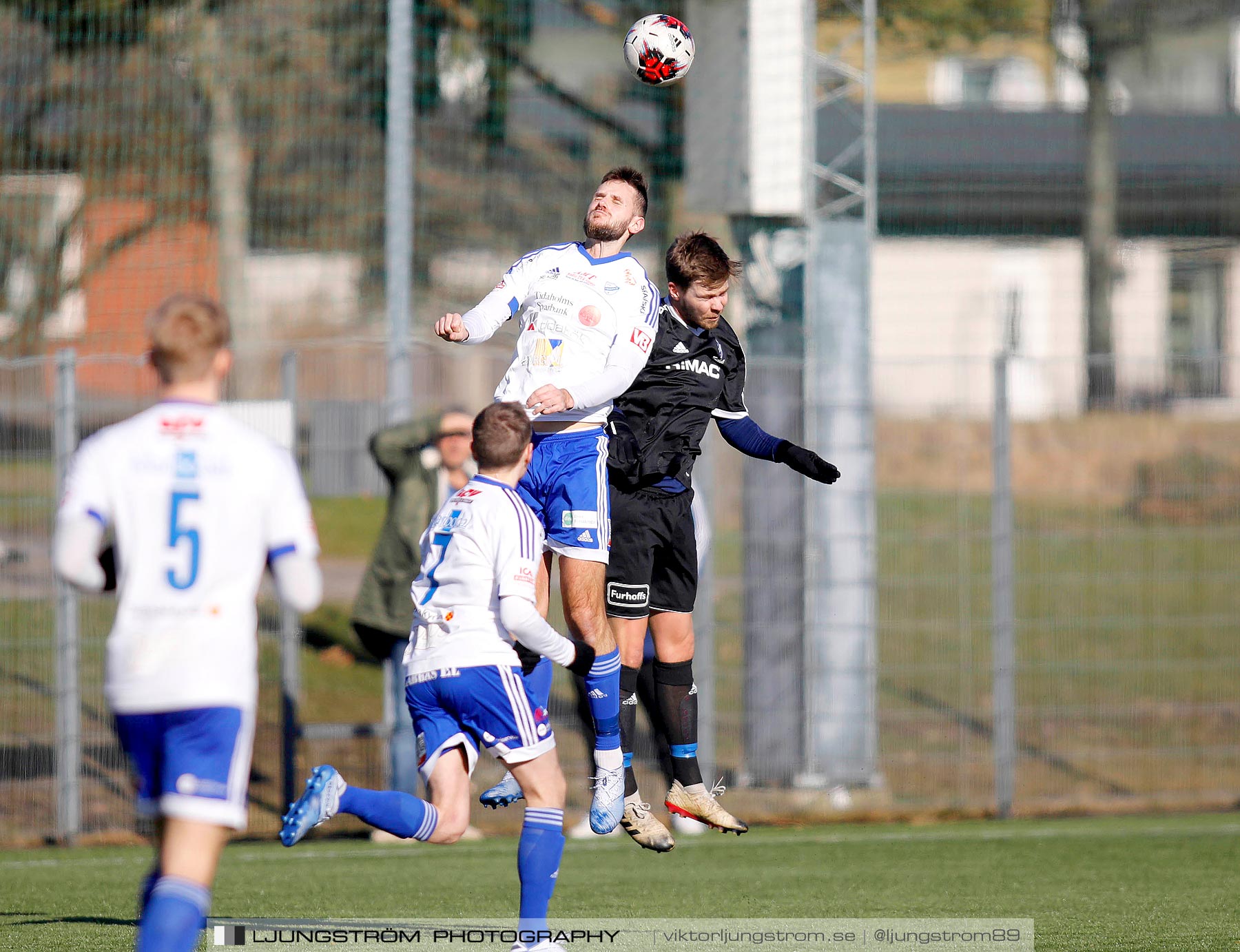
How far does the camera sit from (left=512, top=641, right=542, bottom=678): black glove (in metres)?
5.84

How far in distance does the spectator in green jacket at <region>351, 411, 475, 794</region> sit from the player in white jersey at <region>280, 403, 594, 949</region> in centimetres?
377

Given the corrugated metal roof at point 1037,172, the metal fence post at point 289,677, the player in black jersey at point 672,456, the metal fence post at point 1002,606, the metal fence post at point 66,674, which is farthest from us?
the corrugated metal roof at point 1037,172

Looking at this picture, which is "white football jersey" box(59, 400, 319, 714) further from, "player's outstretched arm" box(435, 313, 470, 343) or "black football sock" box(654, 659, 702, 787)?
"black football sock" box(654, 659, 702, 787)

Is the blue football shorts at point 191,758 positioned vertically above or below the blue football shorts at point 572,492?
below

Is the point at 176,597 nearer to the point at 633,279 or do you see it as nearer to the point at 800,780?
the point at 633,279

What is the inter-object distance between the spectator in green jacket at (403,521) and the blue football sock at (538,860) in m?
3.86

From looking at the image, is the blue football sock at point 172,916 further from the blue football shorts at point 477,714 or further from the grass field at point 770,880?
the grass field at point 770,880

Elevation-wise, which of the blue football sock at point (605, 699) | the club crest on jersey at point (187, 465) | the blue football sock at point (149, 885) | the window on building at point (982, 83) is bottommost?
the blue football sock at point (149, 885)

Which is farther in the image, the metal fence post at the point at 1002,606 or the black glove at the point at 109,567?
the metal fence post at the point at 1002,606

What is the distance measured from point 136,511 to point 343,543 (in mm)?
9009

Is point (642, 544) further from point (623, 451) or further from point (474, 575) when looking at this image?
point (474, 575)

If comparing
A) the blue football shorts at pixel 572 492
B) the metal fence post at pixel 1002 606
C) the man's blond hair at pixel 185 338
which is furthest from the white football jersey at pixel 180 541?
the metal fence post at pixel 1002 606

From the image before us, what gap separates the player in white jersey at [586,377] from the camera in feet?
20.9

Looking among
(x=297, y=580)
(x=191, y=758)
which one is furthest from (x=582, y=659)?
(x=191, y=758)
